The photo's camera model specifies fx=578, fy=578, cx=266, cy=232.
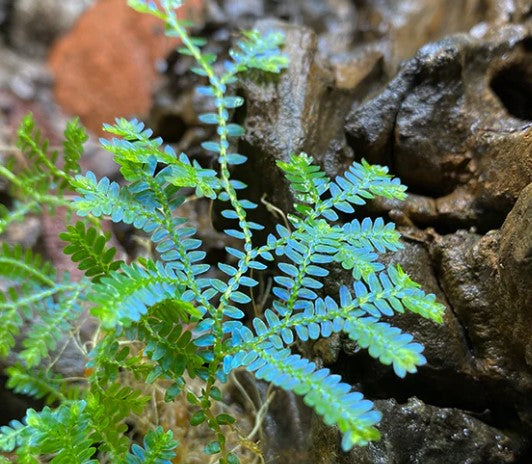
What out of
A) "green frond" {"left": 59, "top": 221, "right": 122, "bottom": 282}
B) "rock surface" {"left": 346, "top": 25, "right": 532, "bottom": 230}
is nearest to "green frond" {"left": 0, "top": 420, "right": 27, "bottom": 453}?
"green frond" {"left": 59, "top": 221, "right": 122, "bottom": 282}

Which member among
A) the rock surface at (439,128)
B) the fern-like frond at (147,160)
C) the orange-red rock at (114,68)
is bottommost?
the fern-like frond at (147,160)

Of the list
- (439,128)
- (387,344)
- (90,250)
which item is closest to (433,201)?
(439,128)

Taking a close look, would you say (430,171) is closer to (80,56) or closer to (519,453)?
(519,453)

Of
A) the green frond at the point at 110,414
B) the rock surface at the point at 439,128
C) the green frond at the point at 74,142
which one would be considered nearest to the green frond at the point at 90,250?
the green frond at the point at 110,414

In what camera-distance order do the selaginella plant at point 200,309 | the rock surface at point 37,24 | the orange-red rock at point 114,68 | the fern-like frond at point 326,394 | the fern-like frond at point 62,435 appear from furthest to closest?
the rock surface at point 37,24 < the orange-red rock at point 114,68 < the fern-like frond at point 62,435 < the selaginella plant at point 200,309 < the fern-like frond at point 326,394

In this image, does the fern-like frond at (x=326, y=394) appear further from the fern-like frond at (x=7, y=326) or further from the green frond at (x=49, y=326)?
the fern-like frond at (x=7, y=326)

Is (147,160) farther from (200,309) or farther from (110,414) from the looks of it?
(110,414)

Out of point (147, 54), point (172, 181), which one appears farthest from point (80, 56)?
point (172, 181)
